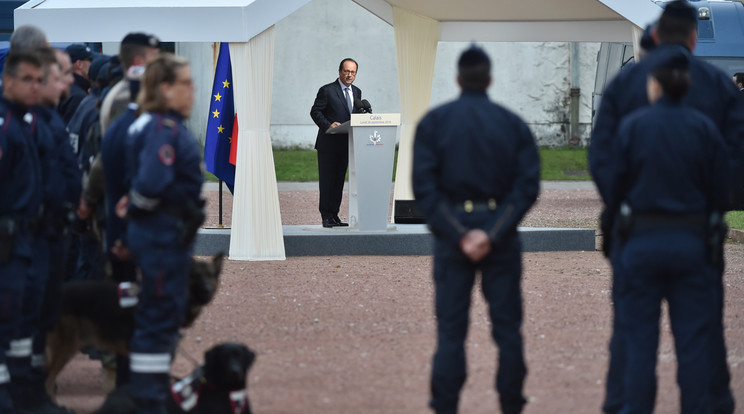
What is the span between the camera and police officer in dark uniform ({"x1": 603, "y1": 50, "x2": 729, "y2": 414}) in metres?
4.86

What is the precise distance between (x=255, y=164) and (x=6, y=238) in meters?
6.11

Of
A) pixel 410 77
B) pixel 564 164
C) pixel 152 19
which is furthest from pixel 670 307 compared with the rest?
pixel 564 164

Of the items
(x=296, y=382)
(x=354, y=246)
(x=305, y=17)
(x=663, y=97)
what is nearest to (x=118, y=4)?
(x=354, y=246)

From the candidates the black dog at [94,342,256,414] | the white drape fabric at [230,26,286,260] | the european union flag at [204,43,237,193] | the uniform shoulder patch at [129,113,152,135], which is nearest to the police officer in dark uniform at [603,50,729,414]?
the black dog at [94,342,256,414]

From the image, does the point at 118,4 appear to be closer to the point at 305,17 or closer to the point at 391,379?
the point at 391,379

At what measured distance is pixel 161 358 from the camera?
5.23m

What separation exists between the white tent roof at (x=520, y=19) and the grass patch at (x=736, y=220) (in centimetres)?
284

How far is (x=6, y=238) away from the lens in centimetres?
533

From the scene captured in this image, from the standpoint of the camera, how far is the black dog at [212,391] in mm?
5270

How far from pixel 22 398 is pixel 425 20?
9437 mm

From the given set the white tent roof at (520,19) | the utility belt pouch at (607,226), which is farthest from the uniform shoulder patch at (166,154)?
the white tent roof at (520,19)

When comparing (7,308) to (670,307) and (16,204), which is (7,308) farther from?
(670,307)

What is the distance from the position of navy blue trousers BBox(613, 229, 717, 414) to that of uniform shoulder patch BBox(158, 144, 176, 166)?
206 cm

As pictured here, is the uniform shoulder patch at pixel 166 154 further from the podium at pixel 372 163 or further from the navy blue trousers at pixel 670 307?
the podium at pixel 372 163
